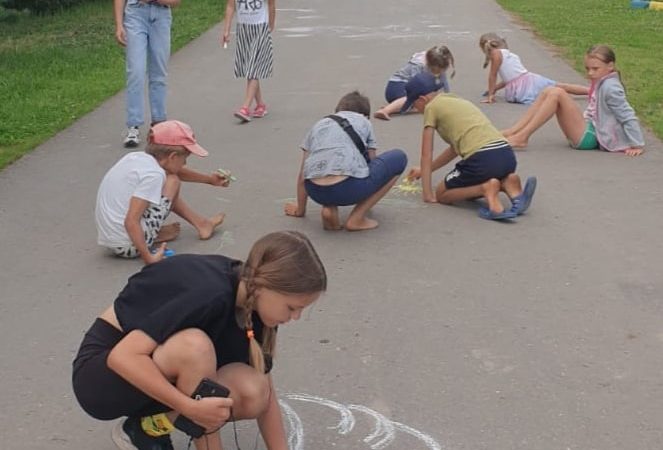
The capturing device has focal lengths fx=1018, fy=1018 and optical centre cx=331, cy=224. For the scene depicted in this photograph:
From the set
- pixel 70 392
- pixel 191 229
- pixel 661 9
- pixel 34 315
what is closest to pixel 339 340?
pixel 70 392

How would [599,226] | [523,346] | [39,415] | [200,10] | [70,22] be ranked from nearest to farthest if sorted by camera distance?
[39,415], [523,346], [599,226], [70,22], [200,10]

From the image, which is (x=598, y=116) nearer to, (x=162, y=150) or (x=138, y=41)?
(x=138, y=41)

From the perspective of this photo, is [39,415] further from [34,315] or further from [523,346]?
[523,346]

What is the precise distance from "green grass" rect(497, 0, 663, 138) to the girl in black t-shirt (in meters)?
6.03

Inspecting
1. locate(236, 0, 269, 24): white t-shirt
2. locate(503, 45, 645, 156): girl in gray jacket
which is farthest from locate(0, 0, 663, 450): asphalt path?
locate(236, 0, 269, 24): white t-shirt

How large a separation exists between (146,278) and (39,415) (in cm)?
102

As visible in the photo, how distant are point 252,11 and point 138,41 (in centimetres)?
151

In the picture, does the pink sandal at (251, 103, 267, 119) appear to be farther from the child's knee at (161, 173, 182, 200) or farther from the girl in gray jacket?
the child's knee at (161, 173, 182, 200)

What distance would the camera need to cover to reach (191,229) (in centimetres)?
595

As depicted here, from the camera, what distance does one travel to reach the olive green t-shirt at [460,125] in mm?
6281

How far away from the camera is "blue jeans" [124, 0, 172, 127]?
8.04 meters

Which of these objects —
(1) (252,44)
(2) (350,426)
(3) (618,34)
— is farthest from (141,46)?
A: (3) (618,34)

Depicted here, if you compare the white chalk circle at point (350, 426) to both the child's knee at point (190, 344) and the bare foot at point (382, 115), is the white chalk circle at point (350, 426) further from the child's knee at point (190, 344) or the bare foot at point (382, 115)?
the bare foot at point (382, 115)

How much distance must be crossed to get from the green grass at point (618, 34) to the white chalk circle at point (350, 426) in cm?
539
